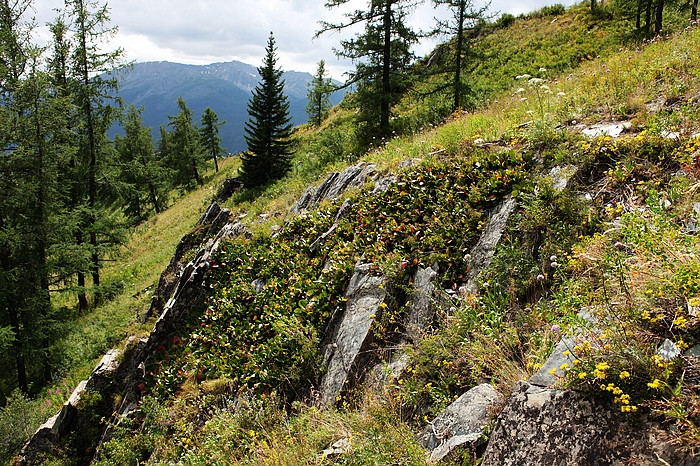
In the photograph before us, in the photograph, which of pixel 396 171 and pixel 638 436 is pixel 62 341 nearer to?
pixel 396 171

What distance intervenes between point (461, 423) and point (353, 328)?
98.0 inches

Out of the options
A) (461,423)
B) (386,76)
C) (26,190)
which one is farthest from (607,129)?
(26,190)

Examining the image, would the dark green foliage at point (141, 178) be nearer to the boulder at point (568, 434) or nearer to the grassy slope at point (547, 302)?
the grassy slope at point (547, 302)

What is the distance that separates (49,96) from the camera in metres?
14.0

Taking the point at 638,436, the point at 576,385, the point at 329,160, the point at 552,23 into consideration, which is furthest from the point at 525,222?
the point at 552,23

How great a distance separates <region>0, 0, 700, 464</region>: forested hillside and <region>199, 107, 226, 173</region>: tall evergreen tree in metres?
43.0

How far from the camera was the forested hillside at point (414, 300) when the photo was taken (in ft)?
9.61

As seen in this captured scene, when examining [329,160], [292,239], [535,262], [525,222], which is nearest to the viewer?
[535,262]

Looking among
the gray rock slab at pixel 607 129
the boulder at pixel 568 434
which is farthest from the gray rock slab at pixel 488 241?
the boulder at pixel 568 434

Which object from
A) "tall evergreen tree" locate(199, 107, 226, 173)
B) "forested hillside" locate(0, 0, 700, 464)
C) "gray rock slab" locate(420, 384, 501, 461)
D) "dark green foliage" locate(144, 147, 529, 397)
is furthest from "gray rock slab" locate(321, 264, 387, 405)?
"tall evergreen tree" locate(199, 107, 226, 173)

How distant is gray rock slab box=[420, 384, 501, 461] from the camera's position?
11.0ft

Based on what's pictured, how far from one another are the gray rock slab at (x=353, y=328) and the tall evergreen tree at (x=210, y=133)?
5397cm

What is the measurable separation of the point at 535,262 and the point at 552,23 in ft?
116

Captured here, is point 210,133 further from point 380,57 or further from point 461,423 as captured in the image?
point 461,423
